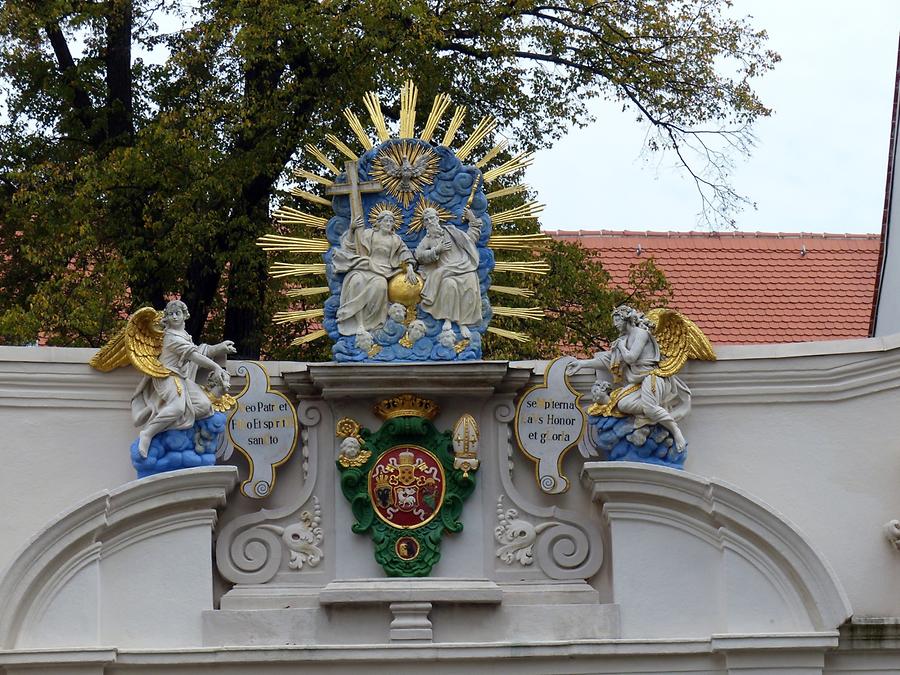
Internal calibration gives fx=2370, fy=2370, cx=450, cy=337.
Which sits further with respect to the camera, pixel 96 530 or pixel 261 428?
pixel 261 428

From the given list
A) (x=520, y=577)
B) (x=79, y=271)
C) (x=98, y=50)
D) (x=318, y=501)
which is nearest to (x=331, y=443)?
(x=318, y=501)

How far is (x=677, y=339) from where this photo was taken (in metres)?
13.3

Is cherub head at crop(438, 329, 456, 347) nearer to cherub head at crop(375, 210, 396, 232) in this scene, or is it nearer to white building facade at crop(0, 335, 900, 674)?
white building facade at crop(0, 335, 900, 674)

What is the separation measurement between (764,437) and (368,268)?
2437 mm

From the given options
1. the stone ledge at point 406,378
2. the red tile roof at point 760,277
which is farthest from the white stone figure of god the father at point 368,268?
the red tile roof at point 760,277

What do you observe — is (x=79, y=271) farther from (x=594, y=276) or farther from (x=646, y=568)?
(x=646, y=568)

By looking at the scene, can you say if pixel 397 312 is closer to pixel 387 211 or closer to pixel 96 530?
pixel 387 211

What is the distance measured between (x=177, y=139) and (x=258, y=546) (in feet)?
11.6

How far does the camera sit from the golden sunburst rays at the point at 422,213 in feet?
44.2

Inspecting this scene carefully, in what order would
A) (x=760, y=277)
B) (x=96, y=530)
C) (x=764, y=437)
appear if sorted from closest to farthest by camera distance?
(x=96, y=530)
(x=764, y=437)
(x=760, y=277)

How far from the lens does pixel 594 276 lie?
1664 centimetres

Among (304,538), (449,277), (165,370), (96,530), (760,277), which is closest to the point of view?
(96,530)

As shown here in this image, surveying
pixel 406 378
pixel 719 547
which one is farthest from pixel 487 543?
pixel 719 547

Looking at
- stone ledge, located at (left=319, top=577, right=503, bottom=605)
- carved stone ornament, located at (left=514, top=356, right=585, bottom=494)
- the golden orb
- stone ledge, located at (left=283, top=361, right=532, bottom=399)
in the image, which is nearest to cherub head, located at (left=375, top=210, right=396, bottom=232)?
the golden orb
